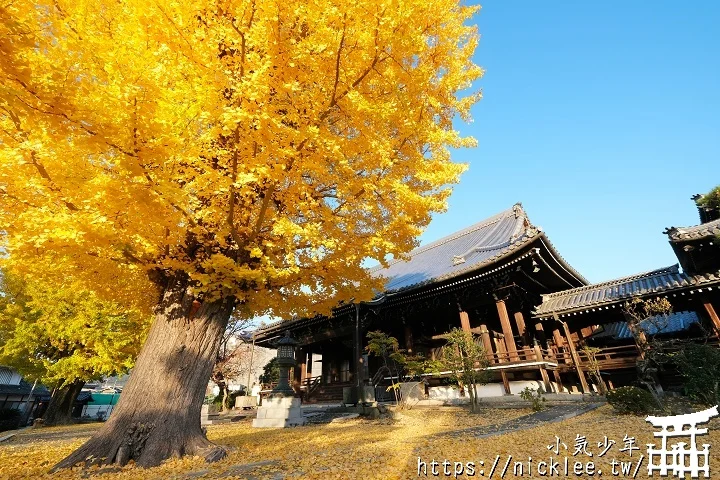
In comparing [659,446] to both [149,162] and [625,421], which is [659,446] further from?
[149,162]

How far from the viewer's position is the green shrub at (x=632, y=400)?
6676 mm

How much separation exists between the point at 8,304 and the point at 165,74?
17.9 metres

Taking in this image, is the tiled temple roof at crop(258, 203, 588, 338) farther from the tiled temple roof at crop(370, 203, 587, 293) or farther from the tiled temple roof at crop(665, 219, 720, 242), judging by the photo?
the tiled temple roof at crop(665, 219, 720, 242)

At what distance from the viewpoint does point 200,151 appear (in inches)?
166

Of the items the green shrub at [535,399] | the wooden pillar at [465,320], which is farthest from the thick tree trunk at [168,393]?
the wooden pillar at [465,320]

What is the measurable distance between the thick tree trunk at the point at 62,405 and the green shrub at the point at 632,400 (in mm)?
21782

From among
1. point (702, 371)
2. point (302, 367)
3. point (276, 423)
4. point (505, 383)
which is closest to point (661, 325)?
point (505, 383)

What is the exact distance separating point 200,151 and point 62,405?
67.6 feet

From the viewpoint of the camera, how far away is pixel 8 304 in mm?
14961

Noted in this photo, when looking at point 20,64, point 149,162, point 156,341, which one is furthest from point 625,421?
point 20,64

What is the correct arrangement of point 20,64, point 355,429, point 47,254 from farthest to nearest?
point 355,429 < point 47,254 < point 20,64

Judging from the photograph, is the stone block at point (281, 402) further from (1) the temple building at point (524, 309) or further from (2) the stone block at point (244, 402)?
(2) the stone block at point (244, 402)

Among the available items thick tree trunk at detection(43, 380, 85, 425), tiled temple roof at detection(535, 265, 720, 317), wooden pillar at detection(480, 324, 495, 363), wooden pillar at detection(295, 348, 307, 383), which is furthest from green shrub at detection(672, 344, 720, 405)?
thick tree trunk at detection(43, 380, 85, 425)

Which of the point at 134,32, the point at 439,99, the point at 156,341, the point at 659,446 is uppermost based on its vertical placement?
the point at 439,99
